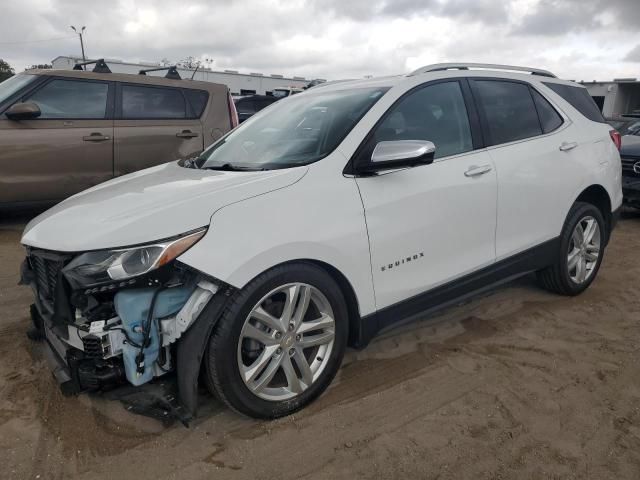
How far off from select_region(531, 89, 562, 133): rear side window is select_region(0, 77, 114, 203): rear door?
4.71 m

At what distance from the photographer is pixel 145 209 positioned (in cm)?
241

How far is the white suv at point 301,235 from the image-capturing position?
2.30 m

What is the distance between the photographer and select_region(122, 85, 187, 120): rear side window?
6.44m

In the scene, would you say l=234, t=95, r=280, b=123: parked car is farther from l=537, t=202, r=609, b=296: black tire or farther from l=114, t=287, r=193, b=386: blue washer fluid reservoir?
l=114, t=287, r=193, b=386: blue washer fluid reservoir

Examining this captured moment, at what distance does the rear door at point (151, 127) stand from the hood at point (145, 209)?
3.58m

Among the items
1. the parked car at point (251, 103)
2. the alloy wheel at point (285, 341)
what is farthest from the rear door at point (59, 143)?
the parked car at point (251, 103)

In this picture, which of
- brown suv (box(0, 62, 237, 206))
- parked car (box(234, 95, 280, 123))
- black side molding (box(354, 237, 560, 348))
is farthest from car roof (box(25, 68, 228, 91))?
parked car (box(234, 95, 280, 123))

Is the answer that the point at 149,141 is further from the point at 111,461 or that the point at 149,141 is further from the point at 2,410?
the point at 111,461

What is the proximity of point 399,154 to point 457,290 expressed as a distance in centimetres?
106

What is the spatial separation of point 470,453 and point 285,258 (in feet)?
4.06

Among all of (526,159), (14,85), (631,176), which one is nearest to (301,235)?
(526,159)

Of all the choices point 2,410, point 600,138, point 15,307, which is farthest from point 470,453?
point 15,307

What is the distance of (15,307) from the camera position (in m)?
3.98

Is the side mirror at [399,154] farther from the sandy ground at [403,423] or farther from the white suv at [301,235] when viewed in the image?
the sandy ground at [403,423]
